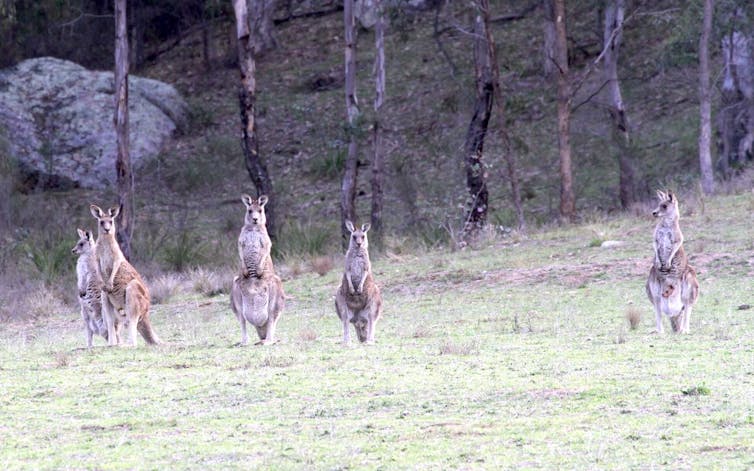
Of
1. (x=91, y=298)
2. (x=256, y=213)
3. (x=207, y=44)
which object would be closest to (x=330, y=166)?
(x=207, y=44)

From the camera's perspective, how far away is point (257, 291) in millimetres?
11914

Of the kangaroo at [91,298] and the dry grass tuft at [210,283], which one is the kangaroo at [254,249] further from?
the dry grass tuft at [210,283]

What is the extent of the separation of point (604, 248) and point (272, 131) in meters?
22.2

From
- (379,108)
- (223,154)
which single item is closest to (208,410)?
(379,108)

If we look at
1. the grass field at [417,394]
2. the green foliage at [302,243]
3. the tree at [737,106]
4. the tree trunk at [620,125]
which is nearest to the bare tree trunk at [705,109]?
the tree trunk at [620,125]

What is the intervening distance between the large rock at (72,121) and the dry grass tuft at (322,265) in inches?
620

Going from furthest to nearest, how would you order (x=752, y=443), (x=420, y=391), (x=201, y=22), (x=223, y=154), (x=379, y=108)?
(x=201, y=22) → (x=223, y=154) → (x=379, y=108) → (x=420, y=391) → (x=752, y=443)

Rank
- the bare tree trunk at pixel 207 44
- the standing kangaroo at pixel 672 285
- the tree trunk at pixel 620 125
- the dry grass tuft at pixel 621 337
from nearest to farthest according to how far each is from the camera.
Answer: the dry grass tuft at pixel 621 337 → the standing kangaroo at pixel 672 285 → the tree trunk at pixel 620 125 → the bare tree trunk at pixel 207 44

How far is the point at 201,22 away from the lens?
46625 millimetres

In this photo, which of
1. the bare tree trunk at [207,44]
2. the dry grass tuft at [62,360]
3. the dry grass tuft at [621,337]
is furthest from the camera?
the bare tree trunk at [207,44]

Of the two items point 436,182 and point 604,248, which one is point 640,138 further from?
point 604,248

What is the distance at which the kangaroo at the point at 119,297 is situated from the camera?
1227 cm

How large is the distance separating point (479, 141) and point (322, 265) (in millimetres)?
6590

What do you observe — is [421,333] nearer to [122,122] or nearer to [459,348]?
[459,348]
